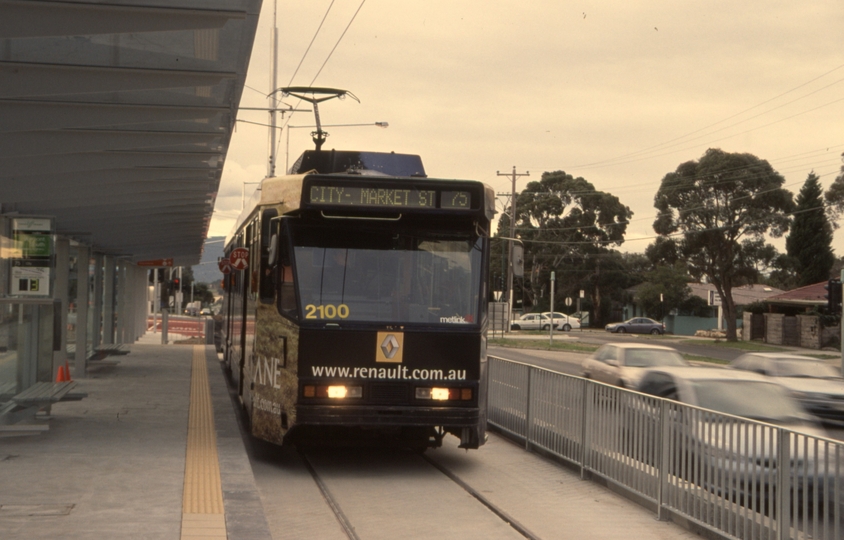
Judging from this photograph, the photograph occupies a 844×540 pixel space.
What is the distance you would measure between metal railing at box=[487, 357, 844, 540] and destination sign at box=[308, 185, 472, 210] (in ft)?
7.93

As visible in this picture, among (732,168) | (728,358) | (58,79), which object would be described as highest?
(732,168)

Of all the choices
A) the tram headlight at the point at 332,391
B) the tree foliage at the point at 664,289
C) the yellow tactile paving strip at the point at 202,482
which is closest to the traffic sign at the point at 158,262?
the yellow tactile paving strip at the point at 202,482

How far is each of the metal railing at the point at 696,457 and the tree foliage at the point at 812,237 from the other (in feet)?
211

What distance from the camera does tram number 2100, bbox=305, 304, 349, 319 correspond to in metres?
10.5

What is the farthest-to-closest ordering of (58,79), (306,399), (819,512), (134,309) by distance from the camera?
(134,309)
(306,399)
(58,79)
(819,512)

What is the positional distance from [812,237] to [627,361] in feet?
190

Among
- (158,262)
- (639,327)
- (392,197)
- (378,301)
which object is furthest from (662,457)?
(639,327)

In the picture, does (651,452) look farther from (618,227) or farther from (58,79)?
(618,227)

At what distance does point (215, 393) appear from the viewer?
18.0 meters

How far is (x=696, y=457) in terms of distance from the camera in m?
8.36

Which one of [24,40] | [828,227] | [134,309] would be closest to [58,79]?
[24,40]

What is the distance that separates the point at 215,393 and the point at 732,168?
1684 inches

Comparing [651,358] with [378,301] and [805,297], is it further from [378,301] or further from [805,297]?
[805,297]

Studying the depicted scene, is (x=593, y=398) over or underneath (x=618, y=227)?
underneath
